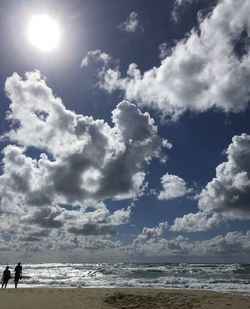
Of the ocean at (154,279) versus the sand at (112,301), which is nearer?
the sand at (112,301)

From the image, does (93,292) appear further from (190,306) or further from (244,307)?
(244,307)

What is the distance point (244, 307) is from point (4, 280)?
17.8 metres

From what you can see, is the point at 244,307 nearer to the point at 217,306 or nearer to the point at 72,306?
the point at 217,306

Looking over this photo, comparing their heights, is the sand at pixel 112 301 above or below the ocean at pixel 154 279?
below

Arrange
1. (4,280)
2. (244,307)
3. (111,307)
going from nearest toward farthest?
(111,307)
(244,307)
(4,280)

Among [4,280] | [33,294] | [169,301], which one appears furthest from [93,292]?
[4,280]

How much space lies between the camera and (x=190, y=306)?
16188mm

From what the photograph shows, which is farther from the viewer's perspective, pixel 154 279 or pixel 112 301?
pixel 154 279

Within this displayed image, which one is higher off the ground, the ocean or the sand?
the ocean

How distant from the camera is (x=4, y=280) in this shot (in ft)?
89.9

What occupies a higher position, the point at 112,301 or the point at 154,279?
the point at 154,279

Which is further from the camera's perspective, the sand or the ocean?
the ocean

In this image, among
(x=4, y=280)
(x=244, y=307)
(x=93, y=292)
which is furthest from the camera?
(x=4, y=280)

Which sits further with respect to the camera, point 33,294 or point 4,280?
point 4,280
